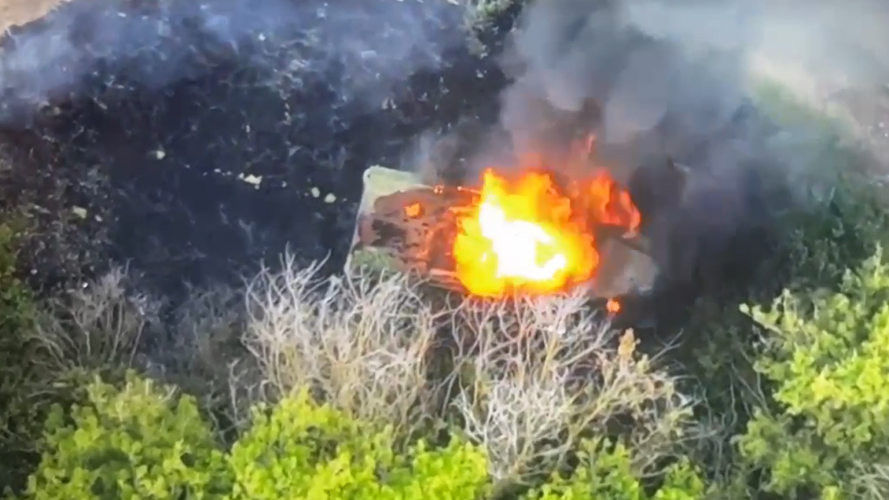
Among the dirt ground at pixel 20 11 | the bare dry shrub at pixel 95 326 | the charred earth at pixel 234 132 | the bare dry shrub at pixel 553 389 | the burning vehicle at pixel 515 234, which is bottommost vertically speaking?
the bare dry shrub at pixel 553 389

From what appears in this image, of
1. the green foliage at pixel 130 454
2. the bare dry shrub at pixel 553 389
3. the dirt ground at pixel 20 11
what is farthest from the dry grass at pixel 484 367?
the dirt ground at pixel 20 11

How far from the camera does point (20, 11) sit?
1314mm

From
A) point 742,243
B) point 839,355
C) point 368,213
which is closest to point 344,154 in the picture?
point 368,213

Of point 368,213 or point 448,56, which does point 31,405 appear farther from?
point 448,56

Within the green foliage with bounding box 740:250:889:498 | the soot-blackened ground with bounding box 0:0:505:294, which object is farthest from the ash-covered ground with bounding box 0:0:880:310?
the green foliage with bounding box 740:250:889:498

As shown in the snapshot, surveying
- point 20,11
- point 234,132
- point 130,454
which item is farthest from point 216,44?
point 130,454

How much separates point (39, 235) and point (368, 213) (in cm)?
34

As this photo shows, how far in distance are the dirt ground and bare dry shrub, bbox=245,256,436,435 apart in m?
0.35

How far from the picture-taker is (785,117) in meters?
1.33

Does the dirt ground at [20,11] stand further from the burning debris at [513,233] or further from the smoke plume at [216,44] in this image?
the burning debris at [513,233]

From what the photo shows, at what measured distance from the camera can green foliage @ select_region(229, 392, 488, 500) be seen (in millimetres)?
1205

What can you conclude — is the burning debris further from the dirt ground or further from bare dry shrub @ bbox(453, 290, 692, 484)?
the dirt ground

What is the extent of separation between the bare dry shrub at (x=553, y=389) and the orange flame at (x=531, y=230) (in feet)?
0.10

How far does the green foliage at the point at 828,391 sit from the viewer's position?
49.5 inches
